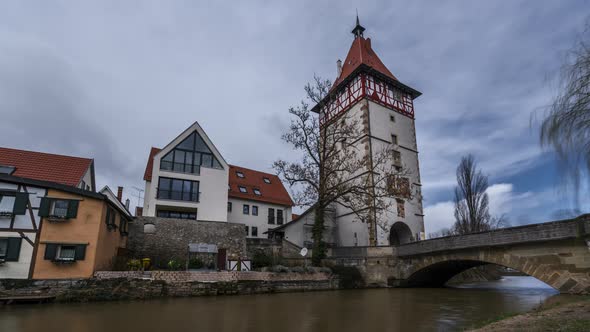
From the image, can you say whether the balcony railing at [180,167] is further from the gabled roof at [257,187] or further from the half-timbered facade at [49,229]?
the half-timbered facade at [49,229]

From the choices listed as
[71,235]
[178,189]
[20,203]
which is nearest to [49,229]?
[71,235]

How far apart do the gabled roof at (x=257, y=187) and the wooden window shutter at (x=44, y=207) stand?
15047 mm

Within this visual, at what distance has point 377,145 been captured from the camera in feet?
94.2

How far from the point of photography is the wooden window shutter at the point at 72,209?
1520 centimetres

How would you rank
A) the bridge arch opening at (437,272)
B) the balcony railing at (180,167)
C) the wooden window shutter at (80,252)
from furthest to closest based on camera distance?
the balcony railing at (180,167), the bridge arch opening at (437,272), the wooden window shutter at (80,252)

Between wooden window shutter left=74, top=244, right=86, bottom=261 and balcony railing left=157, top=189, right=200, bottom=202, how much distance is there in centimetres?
916

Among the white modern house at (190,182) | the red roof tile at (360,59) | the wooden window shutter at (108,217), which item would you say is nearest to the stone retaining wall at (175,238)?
the white modern house at (190,182)

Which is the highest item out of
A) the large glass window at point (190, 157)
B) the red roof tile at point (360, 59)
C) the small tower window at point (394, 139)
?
the red roof tile at point (360, 59)

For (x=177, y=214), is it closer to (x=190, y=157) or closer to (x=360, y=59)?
(x=190, y=157)

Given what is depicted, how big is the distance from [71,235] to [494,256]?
1931 cm

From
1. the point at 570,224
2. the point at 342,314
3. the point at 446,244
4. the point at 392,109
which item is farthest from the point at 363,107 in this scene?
the point at 342,314

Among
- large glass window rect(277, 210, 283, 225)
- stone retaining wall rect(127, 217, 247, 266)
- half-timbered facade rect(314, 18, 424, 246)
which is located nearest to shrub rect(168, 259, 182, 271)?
stone retaining wall rect(127, 217, 247, 266)

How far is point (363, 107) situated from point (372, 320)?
22788 millimetres

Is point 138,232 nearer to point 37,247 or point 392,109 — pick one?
point 37,247
